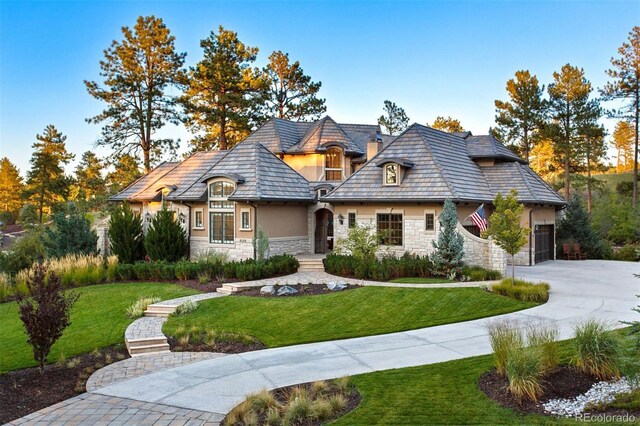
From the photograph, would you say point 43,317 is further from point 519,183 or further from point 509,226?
point 519,183

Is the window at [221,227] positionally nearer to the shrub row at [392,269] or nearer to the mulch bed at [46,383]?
the shrub row at [392,269]

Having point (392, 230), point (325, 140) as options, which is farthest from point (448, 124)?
point (392, 230)

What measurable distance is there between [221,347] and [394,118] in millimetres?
43371

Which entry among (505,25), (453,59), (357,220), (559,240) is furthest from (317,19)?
(559,240)

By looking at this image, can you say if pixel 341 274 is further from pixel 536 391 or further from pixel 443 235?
pixel 536 391

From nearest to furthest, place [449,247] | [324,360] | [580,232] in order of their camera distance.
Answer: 1. [324,360]
2. [449,247]
3. [580,232]

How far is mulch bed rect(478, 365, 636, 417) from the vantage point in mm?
5855

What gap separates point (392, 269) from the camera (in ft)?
55.0

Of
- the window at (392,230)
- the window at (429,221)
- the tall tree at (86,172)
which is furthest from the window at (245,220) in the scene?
the tall tree at (86,172)

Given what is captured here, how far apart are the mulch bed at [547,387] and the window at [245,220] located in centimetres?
1503

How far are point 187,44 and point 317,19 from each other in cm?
2209

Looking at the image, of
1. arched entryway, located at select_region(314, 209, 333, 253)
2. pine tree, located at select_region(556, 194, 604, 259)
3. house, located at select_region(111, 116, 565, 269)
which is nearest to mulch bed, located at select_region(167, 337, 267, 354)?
house, located at select_region(111, 116, 565, 269)

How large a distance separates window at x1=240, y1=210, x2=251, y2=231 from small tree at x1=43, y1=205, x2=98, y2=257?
732 cm

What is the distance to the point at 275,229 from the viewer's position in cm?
2138
